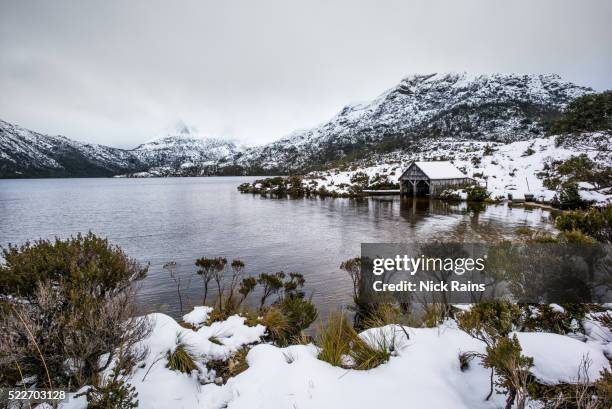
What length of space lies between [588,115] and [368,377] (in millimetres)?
20795

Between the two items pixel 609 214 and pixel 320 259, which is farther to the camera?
pixel 320 259

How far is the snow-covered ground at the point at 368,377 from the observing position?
4445 millimetres

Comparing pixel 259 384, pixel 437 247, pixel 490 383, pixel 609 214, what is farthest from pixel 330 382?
pixel 609 214

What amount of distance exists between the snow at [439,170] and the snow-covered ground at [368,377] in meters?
47.7

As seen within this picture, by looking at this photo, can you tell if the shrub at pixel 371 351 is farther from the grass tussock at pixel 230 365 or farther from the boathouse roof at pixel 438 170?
the boathouse roof at pixel 438 170

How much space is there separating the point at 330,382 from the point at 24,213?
53940 millimetres

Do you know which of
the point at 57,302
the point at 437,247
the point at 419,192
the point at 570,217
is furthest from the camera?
the point at 419,192

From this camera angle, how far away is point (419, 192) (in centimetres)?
5328

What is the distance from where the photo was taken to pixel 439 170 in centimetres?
5219

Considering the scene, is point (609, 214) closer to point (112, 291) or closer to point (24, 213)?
point (112, 291)

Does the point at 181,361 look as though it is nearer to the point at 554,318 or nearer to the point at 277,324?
the point at 277,324

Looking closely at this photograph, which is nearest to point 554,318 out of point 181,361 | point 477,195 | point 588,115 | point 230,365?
point 230,365

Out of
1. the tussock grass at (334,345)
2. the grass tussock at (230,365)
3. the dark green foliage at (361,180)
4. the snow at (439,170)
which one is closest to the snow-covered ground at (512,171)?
the dark green foliage at (361,180)

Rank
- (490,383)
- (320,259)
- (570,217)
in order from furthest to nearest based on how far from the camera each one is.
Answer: (320,259) < (570,217) < (490,383)
